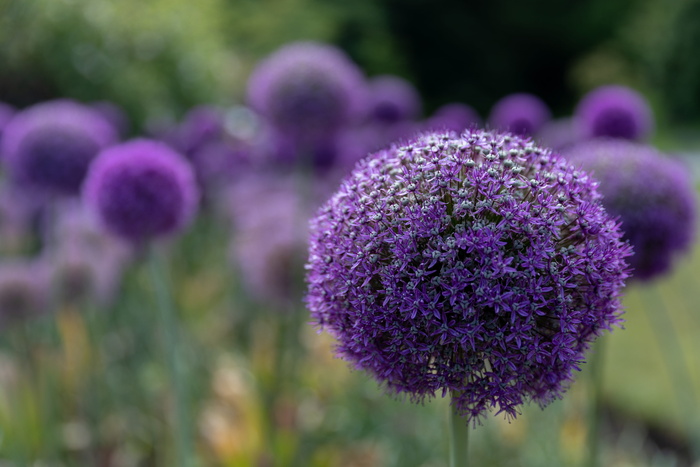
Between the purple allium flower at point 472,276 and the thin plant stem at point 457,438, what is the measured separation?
0.07 m

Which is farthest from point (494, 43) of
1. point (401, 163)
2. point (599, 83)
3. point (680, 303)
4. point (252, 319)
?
point (401, 163)

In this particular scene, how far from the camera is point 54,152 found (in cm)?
324

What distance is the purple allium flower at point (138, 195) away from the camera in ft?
8.65

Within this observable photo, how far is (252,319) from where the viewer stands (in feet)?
17.1

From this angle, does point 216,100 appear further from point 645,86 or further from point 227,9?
point 645,86

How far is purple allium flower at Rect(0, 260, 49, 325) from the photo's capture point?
11.9 ft

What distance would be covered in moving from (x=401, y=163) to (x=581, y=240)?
1.38 feet

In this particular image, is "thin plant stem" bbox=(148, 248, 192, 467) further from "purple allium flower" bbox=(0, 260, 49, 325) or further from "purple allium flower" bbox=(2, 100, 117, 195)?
"purple allium flower" bbox=(0, 260, 49, 325)

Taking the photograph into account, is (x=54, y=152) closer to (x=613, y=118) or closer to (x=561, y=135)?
(x=613, y=118)

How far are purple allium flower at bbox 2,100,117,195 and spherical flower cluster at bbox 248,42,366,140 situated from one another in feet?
2.94

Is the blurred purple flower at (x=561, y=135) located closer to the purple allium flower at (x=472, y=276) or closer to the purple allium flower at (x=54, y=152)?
the purple allium flower at (x=54, y=152)

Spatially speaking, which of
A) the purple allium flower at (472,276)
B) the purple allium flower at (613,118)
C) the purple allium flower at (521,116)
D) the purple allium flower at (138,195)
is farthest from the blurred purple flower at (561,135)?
the purple allium flower at (472,276)

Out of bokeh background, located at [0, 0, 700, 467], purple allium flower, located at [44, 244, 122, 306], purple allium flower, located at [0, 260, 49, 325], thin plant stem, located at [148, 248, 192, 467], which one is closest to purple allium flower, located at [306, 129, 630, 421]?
bokeh background, located at [0, 0, 700, 467]

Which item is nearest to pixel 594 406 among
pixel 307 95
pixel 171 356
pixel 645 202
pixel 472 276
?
pixel 645 202
